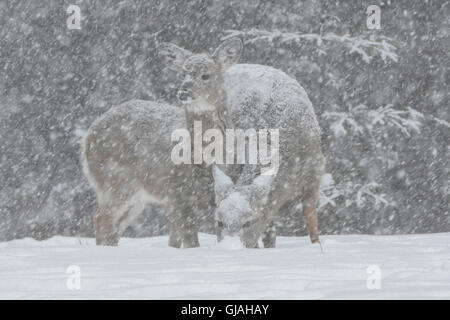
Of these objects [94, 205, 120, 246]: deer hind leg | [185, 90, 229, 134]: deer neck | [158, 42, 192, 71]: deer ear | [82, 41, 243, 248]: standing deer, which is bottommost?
[94, 205, 120, 246]: deer hind leg

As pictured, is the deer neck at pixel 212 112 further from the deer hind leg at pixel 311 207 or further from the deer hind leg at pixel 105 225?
the deer hind leg at pixel 105 225

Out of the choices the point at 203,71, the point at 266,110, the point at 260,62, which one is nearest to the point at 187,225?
the point at 266,110

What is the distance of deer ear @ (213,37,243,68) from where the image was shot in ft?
26.1

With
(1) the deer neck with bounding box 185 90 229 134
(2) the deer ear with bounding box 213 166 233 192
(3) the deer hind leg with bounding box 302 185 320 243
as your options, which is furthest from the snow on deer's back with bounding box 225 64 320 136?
(2) the deer ear with bounding box 213 166 233 192

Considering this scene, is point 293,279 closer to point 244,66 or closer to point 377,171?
point 244,66

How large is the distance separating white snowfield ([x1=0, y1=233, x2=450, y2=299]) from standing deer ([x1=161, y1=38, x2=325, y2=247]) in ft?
6.00

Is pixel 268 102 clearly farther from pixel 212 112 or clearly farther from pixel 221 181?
pixel 221 181

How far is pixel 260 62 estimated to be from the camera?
1230cm

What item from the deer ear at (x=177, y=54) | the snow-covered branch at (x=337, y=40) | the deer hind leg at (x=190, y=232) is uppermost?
the deer ear at (x=177, y=54)

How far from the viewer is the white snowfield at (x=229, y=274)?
3.67 m

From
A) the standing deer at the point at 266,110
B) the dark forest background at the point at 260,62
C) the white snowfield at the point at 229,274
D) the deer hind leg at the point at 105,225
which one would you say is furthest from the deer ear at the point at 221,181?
the dark forest background at the point at 260,62

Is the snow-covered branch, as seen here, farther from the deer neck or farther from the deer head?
the deer neck

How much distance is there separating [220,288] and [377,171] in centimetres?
837

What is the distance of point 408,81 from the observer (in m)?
12.4
